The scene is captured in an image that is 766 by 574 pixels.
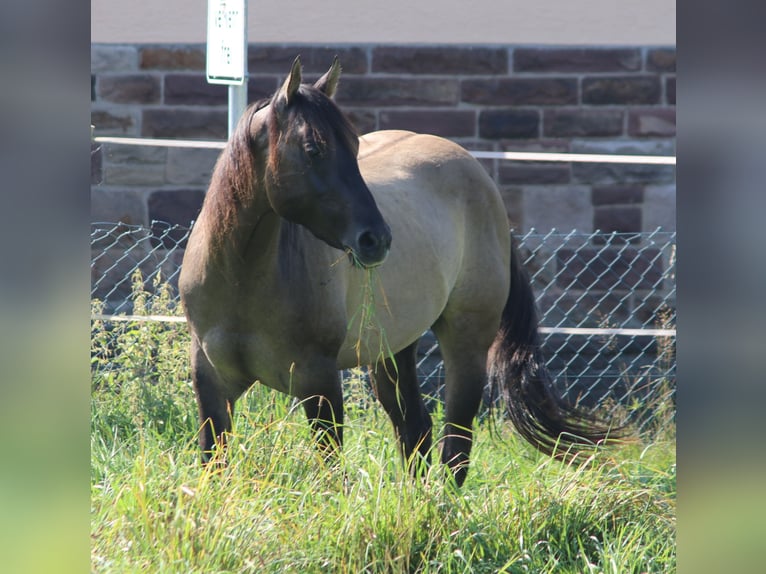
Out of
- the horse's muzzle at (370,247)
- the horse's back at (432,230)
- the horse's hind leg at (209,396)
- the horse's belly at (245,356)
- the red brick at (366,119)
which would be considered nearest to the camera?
the horse's muzzle at (370,247)

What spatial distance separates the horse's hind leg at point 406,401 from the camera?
3850mm

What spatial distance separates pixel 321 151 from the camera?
2639 mm

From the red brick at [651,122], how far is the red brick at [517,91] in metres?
0.43

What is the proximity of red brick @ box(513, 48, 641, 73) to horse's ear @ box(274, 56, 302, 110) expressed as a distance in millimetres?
3191

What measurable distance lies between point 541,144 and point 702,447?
4.71 m

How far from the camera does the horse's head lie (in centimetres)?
263

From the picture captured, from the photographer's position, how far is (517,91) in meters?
5.61

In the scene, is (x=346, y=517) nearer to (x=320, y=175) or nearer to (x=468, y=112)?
(x=320, y=175)

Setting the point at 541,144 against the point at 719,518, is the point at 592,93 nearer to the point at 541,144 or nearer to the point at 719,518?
the point at 541,144

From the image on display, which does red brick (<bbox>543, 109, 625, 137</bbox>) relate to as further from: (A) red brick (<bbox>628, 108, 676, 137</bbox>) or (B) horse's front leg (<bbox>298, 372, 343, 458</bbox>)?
(B) horse's front leg (<bbox>298, 372, 343, 458</bbox>)

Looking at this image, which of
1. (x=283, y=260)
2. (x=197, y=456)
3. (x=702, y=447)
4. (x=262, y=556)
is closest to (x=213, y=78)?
(x=283, y=260)

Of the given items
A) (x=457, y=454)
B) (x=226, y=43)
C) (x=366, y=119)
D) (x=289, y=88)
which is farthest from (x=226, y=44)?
(x=457, y=454)

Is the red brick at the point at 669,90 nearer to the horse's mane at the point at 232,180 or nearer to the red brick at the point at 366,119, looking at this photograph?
the red brick at the point at 366,119

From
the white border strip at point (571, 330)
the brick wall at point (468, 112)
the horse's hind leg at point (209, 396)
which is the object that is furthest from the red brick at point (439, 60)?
the horse's hind leg at point (209, 396)
